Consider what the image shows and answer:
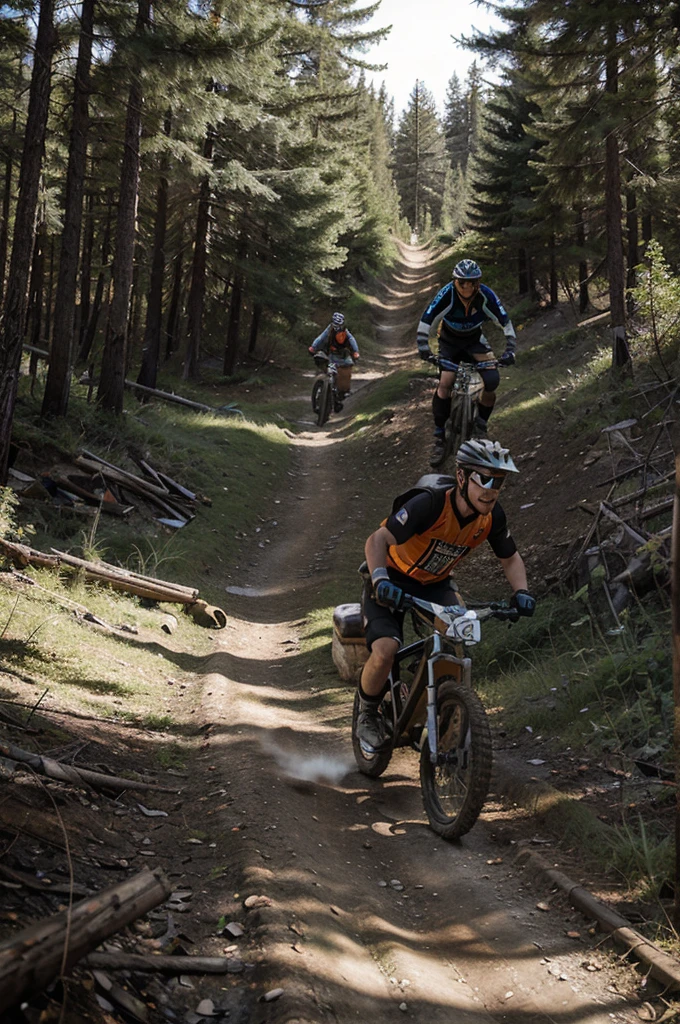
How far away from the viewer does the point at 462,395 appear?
40.4 ft

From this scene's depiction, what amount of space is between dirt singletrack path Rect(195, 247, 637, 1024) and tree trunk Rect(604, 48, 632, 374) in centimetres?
942

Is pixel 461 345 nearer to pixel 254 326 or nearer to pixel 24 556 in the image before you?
pixel 24 556

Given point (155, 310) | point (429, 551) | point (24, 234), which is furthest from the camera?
point (155, 310)

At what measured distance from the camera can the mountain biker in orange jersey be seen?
18.2ft

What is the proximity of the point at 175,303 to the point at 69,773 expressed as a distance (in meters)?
32.2

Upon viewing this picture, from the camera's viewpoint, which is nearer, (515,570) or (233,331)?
(515,570)

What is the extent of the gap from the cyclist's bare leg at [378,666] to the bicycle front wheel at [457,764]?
0.55m

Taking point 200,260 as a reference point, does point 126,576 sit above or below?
below

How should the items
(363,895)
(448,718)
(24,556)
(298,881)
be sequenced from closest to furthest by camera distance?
(298,881) < (363,895) < (448,718) < (24,556)

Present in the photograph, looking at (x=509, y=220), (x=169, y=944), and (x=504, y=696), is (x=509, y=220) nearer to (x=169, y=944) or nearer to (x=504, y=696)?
(x=504, y=696)

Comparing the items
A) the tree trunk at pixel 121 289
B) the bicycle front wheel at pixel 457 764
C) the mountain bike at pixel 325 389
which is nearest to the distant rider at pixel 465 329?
the bicycle front wheel at pixel 457 764

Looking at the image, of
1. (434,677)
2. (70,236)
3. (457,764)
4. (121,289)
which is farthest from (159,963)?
(121,289)

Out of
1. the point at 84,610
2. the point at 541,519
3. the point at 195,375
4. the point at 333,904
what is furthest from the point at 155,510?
the point at 195,375

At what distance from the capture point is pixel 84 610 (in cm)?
1001
